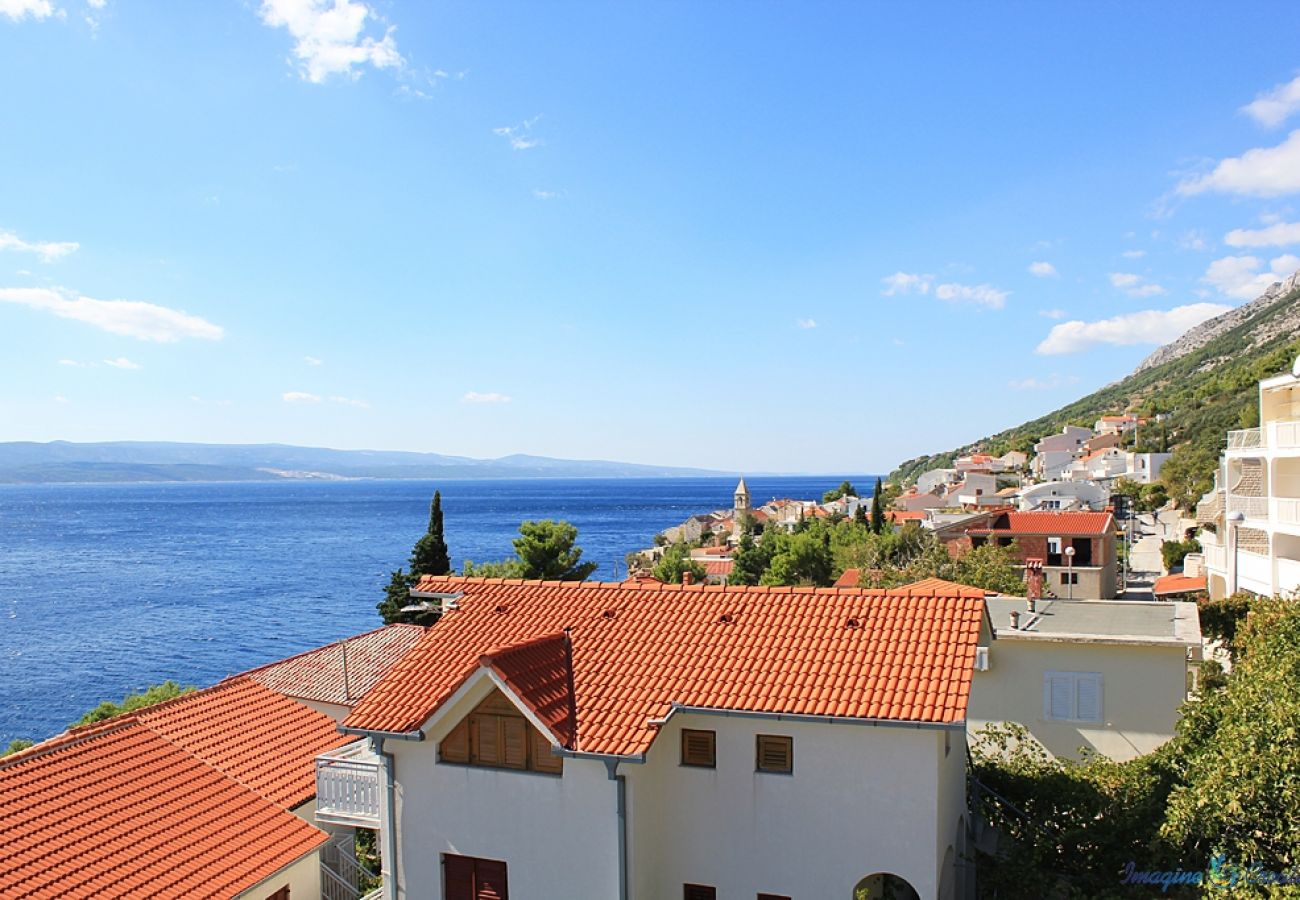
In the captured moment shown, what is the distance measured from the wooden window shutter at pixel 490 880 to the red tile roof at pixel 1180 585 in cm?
4187

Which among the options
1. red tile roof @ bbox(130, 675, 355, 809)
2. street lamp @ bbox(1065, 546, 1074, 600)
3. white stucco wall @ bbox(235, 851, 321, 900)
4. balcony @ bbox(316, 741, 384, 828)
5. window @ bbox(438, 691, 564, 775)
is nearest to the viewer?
window @ bbox(438, 691, 564, 775)

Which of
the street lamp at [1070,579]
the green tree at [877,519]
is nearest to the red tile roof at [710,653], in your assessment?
the street lamp at [1070,579]

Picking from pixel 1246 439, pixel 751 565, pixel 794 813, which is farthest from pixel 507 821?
pixel 751 565

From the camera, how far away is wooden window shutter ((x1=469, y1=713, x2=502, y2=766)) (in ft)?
43.7

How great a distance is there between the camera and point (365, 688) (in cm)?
2427

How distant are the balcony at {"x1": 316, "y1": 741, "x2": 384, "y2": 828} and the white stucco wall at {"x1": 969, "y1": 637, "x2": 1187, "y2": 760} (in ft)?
44.7

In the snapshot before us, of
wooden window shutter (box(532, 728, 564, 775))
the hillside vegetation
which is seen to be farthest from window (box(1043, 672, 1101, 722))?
the hillside vegetation

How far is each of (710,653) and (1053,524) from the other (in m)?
42.9

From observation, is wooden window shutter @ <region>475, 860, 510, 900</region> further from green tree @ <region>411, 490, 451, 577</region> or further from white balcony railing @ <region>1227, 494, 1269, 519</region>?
green tree @ <region>411, 490, 451, 577</region>

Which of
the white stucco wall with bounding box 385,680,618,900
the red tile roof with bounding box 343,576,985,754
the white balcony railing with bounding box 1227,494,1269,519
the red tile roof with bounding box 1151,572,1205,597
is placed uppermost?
the white balcony railing with bounding box 1227,494,1269,519

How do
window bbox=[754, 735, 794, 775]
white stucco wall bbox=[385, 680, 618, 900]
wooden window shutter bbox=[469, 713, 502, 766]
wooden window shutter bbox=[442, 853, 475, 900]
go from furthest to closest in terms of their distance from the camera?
1. wooden window shutter bbox=[442, 853, 475, 900]
2. wooden window shutter bbox=[469, 713, 502, 766]
3. window bbox=[754, 735, 794, 775]
4. white stucco wall bbox=[385, 680, 618, 900]

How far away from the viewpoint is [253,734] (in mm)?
19109

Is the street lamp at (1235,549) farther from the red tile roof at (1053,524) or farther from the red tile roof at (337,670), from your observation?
the red tile roof at (337,670)

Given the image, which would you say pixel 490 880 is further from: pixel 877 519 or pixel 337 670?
pixel 877 519
